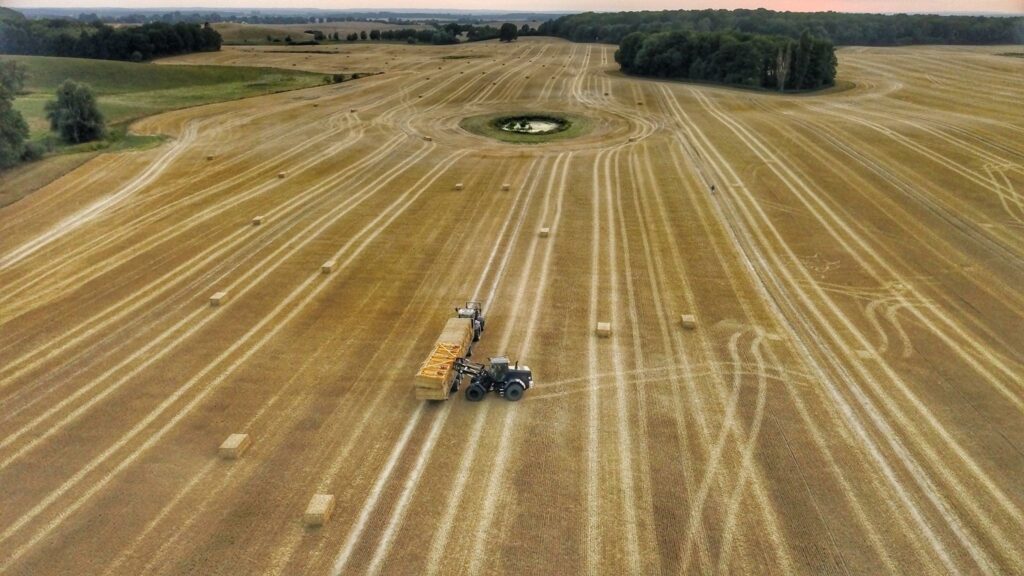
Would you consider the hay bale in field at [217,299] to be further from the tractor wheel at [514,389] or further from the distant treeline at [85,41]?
the distant treeline at [85,41]

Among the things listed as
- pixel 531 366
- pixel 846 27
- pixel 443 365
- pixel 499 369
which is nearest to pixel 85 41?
pixel 443 365

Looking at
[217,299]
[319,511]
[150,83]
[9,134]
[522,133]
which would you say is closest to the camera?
[319,511]

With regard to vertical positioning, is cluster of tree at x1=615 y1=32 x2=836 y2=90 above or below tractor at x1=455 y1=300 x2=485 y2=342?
above

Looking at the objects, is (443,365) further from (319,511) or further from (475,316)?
(319,511)

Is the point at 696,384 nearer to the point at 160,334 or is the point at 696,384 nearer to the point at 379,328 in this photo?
the point at 379,328

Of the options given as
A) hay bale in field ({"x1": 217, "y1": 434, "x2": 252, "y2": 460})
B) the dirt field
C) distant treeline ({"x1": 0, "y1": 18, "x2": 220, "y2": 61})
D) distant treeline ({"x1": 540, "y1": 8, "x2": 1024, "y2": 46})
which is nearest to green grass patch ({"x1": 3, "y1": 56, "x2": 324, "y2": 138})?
distant treeline ({"x1": 0, "y1": 18, "x2": 220, "y2": 61})

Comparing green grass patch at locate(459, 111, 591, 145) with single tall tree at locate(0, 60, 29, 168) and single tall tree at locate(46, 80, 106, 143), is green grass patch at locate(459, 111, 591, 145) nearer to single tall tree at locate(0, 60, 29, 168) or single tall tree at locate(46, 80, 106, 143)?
single tall tree at locate(46, 80, 106, 143)

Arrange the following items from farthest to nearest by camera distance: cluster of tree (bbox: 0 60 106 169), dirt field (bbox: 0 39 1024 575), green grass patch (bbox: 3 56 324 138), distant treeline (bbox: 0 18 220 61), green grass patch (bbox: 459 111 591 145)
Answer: distant treeline (bbox: 0 18 220 61) < green grass patch (bbox: 3 56 324 138) < green grass patch (bbox: 459 111 591 145) < cluster of tree (bbox: 0 60 106 169) < dirt field (bbox: 0 39 1024 575)
